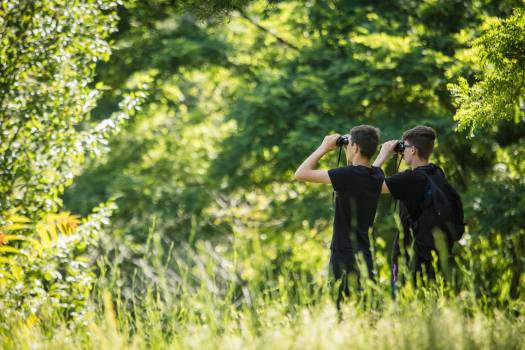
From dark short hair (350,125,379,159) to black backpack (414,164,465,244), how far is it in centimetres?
41

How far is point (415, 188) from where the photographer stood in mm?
4527

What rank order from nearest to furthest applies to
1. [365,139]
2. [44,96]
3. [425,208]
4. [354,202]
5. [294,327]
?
[294,327], [354,202], [365,139], [425,208], [44,96]

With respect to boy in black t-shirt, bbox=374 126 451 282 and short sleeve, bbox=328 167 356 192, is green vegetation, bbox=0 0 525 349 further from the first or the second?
short sleeve, bbox=328 167 356 192

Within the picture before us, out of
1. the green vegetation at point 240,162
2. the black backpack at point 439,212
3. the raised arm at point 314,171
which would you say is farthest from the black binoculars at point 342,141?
the green vegetation at point 240,162

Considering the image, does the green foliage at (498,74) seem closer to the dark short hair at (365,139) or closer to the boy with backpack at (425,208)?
the boy with backpack at (425,208)

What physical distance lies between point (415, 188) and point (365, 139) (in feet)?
1.65

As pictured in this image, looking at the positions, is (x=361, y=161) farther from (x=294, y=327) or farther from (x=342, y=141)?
(x=294, y=327)

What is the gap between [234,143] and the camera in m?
11.5

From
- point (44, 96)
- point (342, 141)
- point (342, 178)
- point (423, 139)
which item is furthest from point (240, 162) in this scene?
point (342, 178)

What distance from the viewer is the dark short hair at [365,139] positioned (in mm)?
4414

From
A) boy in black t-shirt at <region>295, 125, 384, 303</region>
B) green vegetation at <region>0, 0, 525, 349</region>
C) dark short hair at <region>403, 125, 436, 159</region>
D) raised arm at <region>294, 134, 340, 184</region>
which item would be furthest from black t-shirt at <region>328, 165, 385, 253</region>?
dark short hair at <region>403, 125, 436, 159</region>

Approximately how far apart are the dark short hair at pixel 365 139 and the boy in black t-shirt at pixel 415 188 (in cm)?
22

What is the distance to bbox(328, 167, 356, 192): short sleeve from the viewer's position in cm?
430

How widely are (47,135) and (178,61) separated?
687 cm
